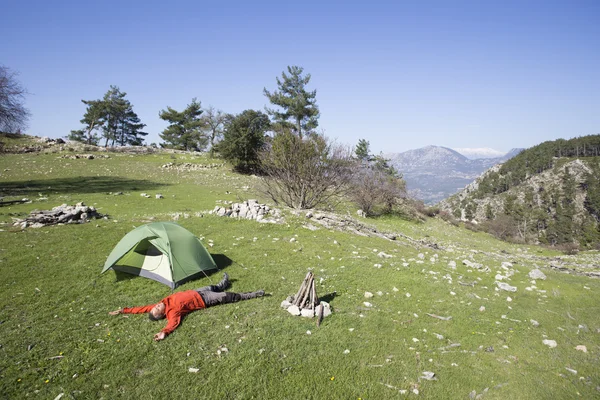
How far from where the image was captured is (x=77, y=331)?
272 inches

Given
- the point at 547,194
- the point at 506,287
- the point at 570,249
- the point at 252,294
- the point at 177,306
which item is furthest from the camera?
the point at 547,194

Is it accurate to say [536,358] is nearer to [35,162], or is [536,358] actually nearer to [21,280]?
[21,280]

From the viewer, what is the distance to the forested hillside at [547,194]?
9055 centimetres

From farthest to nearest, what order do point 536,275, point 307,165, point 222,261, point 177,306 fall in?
point 307,165 < point 536,275 < point 222,261 < point 177,306

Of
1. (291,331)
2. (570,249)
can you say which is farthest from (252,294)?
(570,249)

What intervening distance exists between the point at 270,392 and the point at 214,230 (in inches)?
459

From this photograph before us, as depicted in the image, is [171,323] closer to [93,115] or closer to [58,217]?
[58,217]

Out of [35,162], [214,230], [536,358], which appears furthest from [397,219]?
[35,162]

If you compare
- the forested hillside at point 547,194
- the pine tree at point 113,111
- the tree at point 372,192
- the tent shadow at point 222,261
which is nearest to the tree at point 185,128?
the pine tree at point 113,111

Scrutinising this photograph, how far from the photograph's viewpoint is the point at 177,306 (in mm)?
7738

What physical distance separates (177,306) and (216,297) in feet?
3.65

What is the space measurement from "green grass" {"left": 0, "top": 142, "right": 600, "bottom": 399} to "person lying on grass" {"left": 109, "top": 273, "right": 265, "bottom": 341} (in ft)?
0.69

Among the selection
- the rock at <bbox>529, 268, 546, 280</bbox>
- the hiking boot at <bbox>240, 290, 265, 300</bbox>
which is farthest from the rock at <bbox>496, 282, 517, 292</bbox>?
the hiking boot at <bbox>240, 290, 265, 300</bbox>

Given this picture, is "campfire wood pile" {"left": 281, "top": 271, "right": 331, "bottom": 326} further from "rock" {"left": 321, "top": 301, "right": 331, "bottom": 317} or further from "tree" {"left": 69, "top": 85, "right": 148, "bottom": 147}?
"tree" {"left": 69, "top": 85, "right": 148, "bottom": 147}
